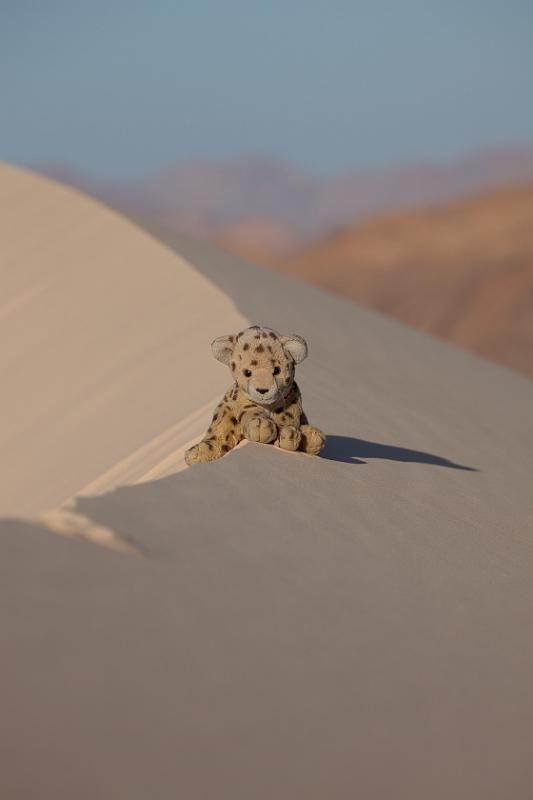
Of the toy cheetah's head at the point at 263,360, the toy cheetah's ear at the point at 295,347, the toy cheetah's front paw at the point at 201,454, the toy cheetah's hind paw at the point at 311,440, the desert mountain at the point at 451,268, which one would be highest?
the desert mountain at the point at 451,268

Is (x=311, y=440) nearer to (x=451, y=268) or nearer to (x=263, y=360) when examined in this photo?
(x=263, y=360)

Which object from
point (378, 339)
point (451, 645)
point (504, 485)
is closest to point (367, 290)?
point (378, 339)

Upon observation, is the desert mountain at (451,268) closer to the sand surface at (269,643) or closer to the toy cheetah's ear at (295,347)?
the toy cheetah's ear at (295,347)

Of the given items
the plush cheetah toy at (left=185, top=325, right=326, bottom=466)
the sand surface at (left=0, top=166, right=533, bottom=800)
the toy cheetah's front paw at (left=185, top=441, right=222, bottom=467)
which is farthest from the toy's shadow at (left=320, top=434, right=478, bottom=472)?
the toy cheetah's front paw at (left=185, top=441, right=222, bottom=467)

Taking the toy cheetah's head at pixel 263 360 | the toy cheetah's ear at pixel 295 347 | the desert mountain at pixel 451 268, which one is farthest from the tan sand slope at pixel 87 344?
the desert mountain at pixel 451 268

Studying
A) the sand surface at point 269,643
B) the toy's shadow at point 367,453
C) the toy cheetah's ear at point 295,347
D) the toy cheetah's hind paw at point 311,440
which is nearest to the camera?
the sand surface at point 269,643

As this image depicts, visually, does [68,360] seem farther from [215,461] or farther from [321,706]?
[321,706]

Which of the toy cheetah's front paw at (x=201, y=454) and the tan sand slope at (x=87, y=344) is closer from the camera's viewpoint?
the toy cheetah's front paw at (x=201, y=454)

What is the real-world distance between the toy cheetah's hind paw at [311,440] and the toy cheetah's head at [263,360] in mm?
319

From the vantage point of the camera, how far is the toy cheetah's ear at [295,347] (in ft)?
24.9

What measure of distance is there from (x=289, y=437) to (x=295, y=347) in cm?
51

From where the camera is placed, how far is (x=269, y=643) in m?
5.37

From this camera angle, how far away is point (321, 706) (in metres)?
5.08

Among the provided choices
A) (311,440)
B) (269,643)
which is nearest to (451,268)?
(311,440)
